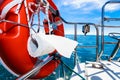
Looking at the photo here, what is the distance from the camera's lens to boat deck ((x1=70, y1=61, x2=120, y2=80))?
A: 294 cm

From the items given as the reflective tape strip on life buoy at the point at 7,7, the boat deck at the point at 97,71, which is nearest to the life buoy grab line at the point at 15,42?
the reflective tape strip on life buoy at the point at 7,7

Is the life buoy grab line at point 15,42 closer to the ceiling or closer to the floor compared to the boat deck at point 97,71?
closer to the ceiling

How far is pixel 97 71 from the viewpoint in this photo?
3244 millimetres

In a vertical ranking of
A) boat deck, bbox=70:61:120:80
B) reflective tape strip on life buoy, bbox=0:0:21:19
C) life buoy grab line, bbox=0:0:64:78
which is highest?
reflective tape strip on life buoy, bbox=0:0:21:19

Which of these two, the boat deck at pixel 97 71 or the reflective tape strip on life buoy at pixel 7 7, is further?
the boat deck at pixel 97 71

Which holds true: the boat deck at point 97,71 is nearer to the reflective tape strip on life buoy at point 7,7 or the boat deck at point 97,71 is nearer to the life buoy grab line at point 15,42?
the life buoy grab line at point 15,42

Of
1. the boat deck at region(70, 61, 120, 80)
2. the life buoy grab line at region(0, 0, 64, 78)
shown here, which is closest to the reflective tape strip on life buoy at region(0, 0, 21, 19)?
the life buoy grab line at region(0, 0, 64, 78)

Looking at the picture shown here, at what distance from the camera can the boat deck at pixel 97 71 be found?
294cm

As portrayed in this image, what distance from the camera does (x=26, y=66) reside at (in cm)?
244

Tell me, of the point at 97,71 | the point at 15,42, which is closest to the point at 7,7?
the point at 15,42

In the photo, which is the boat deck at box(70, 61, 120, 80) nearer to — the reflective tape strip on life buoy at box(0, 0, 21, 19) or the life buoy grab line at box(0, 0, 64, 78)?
the life buoy grab line at box(0, 0, 64, 78)

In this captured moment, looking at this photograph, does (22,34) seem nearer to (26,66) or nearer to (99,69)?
(26,66)

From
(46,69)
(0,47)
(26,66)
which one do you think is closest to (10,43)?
(0,47)

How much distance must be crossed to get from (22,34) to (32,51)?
0.58 feet
